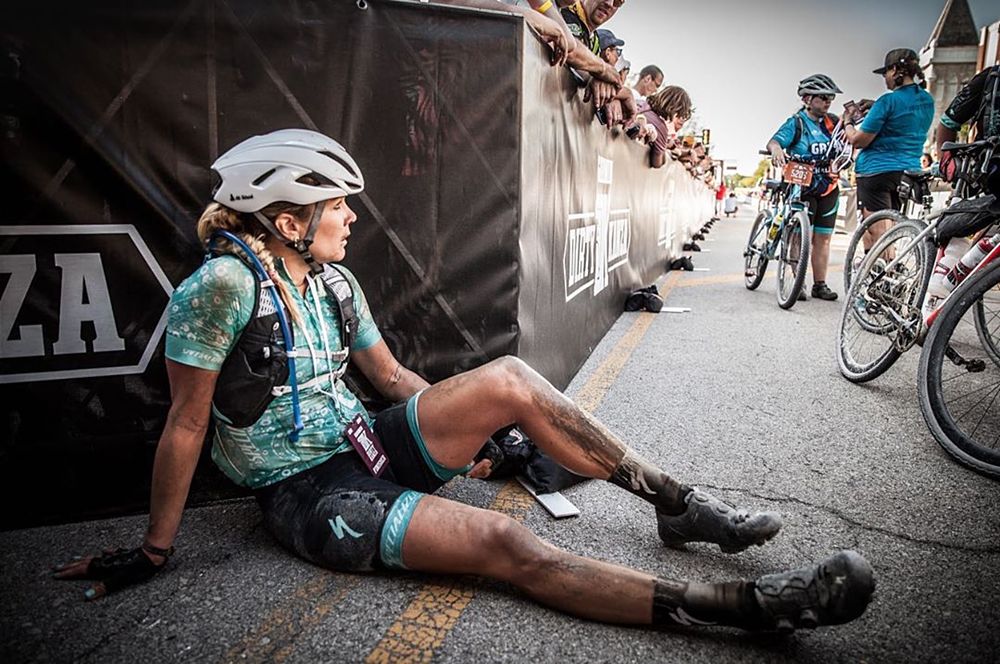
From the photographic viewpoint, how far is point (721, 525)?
225 cm

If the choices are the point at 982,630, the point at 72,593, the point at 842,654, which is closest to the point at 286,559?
the point at 72,593

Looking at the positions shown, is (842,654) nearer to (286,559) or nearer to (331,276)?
(286,559)

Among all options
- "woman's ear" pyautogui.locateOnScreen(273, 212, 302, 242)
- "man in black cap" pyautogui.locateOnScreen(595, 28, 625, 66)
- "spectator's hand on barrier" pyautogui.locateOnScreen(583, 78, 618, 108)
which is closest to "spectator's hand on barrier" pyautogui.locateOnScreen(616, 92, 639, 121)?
"spectator's hand on barrier" pyautogui.locateOnScreen(583, 78, 618, 108)

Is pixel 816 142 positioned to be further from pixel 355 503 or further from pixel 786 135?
pixel 355 503

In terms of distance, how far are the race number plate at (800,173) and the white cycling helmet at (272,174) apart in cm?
637

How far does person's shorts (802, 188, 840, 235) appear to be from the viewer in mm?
7344

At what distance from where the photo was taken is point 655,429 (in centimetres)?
364

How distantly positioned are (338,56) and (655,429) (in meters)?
2.54

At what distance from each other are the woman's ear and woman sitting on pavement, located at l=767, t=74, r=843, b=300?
6.54 m

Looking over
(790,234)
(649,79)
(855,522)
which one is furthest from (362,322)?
(649,79)

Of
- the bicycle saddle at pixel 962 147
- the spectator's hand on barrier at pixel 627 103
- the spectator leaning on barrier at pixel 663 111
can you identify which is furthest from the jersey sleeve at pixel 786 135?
the bicycle saddle at pixel 962 147

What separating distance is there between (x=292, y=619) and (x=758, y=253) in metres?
7.87

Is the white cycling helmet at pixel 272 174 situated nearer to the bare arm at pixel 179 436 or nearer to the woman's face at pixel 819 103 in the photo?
the bare arm at pixel 179 436

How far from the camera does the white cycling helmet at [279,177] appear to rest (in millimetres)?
2152
